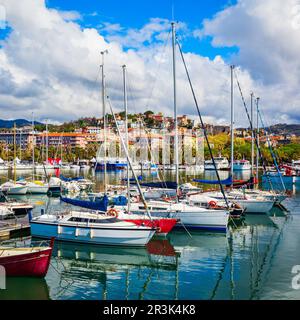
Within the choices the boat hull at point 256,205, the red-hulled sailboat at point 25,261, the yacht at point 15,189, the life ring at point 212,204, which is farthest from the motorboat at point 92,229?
the yacht at point 15,189

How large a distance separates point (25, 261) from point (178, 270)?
7.63m

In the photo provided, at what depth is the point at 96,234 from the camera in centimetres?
2300

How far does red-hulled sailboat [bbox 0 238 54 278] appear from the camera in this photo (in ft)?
55.7

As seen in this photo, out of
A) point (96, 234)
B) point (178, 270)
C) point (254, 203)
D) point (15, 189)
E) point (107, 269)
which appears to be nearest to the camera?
point (178, 270)

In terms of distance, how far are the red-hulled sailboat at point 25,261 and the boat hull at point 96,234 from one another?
573cm

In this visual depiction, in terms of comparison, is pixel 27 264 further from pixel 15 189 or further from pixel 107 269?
pixel 15 189

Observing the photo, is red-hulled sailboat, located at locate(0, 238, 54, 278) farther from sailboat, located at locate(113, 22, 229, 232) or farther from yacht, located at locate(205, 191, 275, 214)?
yacht, located at locate(205, 191, 275, 214)

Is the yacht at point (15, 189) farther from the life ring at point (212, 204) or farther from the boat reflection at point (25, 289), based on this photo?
the boat reflection at point (25, 289)

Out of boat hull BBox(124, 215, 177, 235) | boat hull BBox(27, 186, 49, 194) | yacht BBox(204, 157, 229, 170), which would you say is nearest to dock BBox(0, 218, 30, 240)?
boat hull BBox(124, 215, 177, 235)

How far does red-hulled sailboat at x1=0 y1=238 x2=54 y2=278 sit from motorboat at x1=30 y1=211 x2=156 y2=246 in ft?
18.8

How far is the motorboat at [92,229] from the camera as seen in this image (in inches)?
885

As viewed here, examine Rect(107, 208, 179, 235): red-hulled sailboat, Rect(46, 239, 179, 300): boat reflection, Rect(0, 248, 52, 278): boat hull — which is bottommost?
Rect(46, 239, 179, 300): boat reflection

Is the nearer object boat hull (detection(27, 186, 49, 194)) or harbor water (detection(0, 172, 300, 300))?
harbor water (detection(0, 172, 300, 300))

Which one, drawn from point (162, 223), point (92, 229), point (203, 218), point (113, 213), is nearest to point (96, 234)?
point (92, 229)
